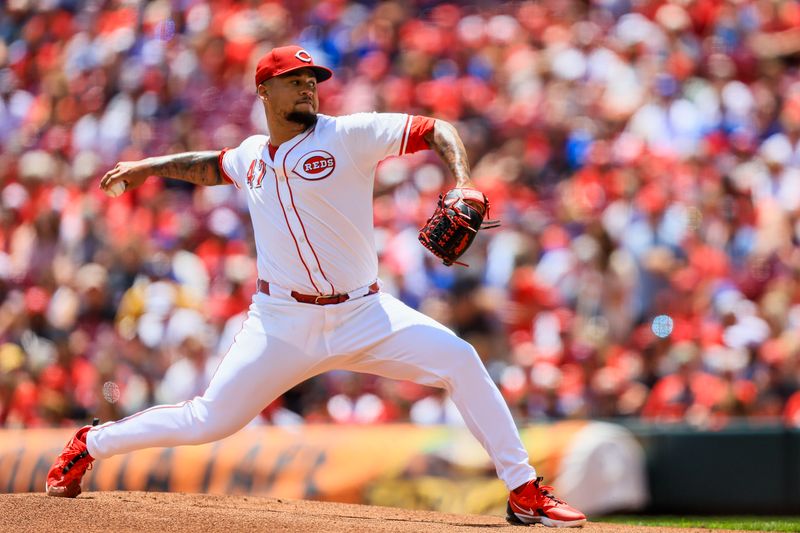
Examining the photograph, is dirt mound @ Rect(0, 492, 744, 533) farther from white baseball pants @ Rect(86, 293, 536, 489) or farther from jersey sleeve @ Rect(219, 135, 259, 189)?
jersey sleeve @ Rect(219, 135, 259, 189)

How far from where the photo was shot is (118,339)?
32.7 feet

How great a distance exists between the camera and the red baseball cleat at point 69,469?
569cm

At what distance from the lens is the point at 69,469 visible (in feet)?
18.7

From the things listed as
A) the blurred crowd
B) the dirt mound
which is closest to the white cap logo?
the dirt mound

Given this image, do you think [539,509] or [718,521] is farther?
[718,521]

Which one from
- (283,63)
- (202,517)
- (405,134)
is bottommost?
(202,517)

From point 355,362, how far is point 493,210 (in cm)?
433

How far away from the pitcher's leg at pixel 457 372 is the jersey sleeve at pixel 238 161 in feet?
2.94

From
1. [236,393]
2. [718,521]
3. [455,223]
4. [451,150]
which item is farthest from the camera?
[718,521]

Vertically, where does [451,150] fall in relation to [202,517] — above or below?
above

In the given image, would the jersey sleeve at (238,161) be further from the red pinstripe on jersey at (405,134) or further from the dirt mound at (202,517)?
the dirt mound at (202,517)

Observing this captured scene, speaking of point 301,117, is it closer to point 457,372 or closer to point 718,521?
point 457,372

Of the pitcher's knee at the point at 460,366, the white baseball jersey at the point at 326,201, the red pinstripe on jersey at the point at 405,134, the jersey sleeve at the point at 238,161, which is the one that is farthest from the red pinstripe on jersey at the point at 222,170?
the pitcher's knee at the point at 460,366

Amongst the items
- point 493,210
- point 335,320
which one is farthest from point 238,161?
point 493,210
